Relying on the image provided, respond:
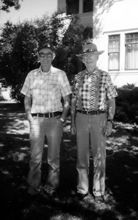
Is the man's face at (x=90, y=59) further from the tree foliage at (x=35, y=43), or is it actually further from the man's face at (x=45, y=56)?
the tree foliage at (x=35, y=43)

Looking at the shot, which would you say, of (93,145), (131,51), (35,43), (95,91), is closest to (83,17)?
(35,43)

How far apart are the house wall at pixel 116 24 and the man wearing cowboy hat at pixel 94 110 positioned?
1112cm

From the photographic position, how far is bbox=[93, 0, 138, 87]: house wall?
15798 mm

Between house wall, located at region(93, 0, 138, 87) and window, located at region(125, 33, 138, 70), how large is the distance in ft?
0.59

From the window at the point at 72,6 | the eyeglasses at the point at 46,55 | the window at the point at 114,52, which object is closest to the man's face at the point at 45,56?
the eyeglasses at the point at 46,55

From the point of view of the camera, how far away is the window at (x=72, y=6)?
745 inches

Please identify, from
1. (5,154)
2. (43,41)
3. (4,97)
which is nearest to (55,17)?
(43,41)

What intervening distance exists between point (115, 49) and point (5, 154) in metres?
10.1

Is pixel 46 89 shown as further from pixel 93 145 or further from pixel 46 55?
pixel 93 145

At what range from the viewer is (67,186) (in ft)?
18.4

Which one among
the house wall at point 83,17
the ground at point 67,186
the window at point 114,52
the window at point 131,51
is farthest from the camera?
the house wall at point 83,17

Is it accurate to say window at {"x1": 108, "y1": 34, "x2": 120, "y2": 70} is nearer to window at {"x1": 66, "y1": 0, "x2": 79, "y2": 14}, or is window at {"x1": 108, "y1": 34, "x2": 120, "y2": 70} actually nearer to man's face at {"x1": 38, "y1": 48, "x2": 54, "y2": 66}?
window at {"x1": 66, "y1": 0, "x2": 79, "y2": 14}

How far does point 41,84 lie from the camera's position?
5.04 m

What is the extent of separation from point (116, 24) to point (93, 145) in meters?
12.3
